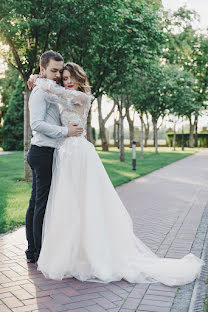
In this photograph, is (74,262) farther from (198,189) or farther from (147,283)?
(198,189)

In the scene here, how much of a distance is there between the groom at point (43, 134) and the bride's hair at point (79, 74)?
12 centimetres

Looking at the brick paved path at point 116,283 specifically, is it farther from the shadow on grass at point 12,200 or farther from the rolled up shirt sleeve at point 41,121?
the rolled up shirt sleeve at point 41,121

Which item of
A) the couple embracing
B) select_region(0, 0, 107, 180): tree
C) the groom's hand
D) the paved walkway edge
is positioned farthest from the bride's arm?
select_region(0, 0, 107, 180): tree

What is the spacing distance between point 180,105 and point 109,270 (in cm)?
2298

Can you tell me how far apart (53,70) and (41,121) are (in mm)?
583

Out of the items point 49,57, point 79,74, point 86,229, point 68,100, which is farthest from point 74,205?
point 49,57

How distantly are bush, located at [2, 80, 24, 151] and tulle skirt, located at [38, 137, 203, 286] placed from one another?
82.5ft

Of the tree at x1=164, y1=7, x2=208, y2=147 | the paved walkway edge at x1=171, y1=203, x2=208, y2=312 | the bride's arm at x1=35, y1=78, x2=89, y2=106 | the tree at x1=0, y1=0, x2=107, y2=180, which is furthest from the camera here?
the tree at x1=164, y1=7, x2=208, y2=147

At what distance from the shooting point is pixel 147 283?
3789mm

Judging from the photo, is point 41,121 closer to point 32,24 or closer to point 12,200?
point 12,200

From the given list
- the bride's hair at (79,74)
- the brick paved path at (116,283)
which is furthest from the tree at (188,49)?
the bride's hair at (79,74)

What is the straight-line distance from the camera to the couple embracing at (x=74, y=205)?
12.9ft

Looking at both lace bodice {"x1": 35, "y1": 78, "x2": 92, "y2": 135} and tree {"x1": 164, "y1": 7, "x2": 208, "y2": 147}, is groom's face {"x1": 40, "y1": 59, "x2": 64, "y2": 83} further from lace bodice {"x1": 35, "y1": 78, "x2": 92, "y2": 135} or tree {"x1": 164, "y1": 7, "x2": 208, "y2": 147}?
tree {"x1": 164, "y1": 7, "x2": 208, "y2": 147}

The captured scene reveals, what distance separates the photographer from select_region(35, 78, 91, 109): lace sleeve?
159 inches
